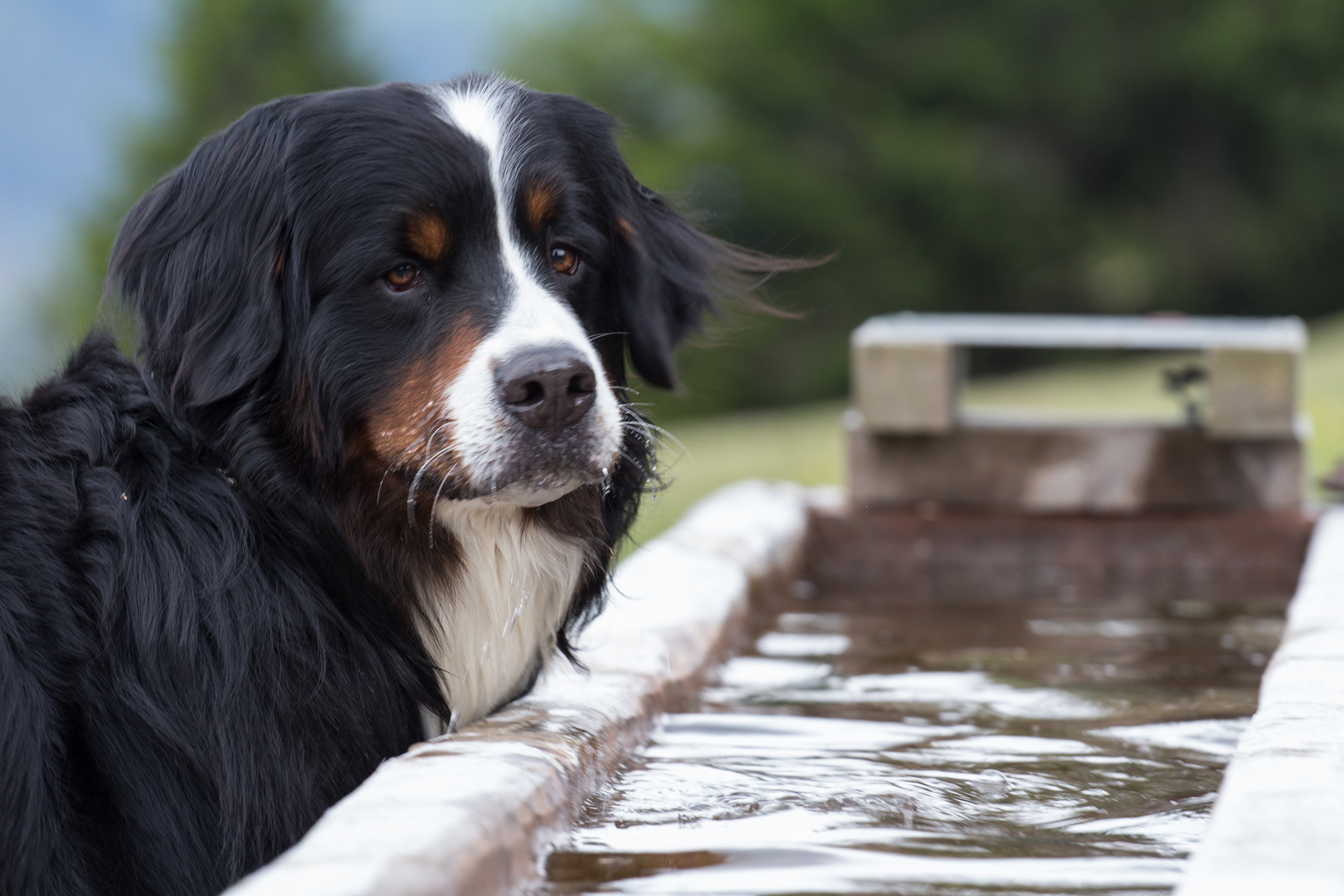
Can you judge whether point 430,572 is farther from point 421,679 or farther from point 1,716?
point 1,716

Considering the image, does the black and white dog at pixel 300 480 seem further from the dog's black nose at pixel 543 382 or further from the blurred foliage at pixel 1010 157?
the blurred foliage at pixel 1010 157

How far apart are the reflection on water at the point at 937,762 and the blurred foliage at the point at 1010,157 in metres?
17.7

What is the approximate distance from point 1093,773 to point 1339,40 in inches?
883

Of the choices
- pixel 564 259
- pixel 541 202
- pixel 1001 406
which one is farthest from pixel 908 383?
pixel 1001 406

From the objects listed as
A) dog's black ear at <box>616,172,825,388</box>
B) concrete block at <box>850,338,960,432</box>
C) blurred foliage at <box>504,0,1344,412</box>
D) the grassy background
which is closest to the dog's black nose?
dog's black ear at <box>616,172,825,388</box>

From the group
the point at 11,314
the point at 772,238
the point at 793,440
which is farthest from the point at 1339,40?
the point at 11,314

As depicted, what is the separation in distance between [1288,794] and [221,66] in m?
28.5

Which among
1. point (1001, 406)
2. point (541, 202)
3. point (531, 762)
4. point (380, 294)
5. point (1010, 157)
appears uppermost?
point (1010, 157)

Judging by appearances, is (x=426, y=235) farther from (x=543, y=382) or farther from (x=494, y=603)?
(x=494, y=603)

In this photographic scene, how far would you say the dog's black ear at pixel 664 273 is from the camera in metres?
2.90

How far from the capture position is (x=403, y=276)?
2.50 metres

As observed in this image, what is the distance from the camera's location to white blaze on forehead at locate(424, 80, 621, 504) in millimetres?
2357

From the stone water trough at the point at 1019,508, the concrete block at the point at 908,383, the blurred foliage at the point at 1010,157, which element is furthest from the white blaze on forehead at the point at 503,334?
the blurred foliage at the point at 1010,157

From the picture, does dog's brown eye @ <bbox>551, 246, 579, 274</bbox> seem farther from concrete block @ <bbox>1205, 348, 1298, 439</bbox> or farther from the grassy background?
the grassy background
